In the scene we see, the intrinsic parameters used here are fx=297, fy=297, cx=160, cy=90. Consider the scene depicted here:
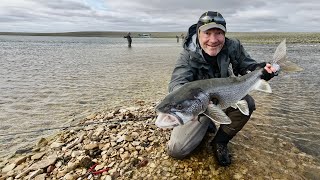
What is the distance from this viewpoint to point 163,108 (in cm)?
354

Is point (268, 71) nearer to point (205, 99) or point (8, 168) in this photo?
point (205, 99)

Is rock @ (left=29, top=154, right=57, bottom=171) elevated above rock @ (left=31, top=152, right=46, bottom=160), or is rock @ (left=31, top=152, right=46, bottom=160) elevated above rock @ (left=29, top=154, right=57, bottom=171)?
rock @ (left=29, top=154, right=57, bottom=171)

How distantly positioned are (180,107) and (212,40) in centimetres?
181

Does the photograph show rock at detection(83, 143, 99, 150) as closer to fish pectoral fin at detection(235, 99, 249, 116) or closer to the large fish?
the large fish

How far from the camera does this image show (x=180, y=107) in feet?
11.8

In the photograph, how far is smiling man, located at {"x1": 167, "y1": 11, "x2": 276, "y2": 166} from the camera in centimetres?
496

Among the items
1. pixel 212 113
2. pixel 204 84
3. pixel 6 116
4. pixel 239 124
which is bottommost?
pixel 6 116

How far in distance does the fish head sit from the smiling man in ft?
3.40

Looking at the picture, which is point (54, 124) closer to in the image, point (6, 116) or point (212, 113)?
point (6, 116)

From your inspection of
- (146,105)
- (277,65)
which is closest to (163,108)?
(277,65)

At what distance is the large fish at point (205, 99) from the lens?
140 inches

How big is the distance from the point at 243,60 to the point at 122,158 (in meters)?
2.91

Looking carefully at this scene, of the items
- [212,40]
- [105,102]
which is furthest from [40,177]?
[105,102]

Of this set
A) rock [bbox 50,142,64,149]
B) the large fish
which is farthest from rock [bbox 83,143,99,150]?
the large fish
